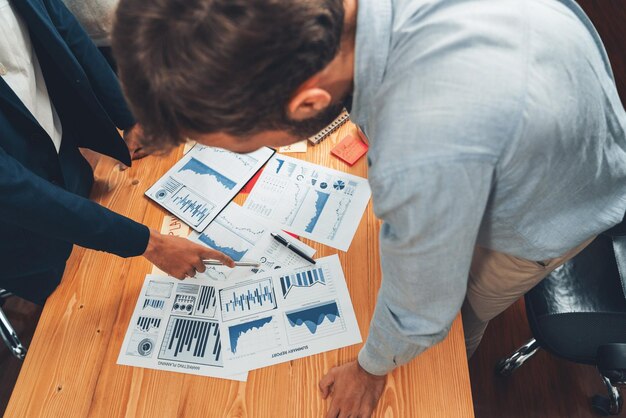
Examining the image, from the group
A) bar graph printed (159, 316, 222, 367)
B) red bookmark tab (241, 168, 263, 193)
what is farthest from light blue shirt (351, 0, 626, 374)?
red bookmark tab (241, 168, 263, 193)

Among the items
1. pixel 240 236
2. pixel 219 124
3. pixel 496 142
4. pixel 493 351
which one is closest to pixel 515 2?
pixel 496 142

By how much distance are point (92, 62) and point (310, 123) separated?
89 cm

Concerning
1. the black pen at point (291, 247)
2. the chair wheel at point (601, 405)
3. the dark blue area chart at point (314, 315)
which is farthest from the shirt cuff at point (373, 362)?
the chair wheel at point (601, 405)

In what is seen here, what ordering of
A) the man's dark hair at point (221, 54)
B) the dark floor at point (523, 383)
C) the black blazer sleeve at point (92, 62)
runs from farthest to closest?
the dark floor at point (523, 383) < the black blazer sleeve at point (92, 62) < the man's dark hair at point (221, 54)

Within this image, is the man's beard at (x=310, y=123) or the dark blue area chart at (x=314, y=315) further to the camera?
the dark blue area chart at (x=314, y=315)

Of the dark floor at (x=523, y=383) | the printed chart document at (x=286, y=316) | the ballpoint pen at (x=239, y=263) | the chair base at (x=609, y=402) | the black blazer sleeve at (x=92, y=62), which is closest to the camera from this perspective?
the printed chart document at (x=286, y=316)

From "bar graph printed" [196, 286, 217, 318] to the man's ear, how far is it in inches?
19.1

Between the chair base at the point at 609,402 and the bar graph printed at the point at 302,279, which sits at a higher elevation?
the bar graph printed at the point at 302,279

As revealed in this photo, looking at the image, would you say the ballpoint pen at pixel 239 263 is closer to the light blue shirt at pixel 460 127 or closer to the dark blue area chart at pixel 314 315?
the dark blue area chart at pixel 314 315

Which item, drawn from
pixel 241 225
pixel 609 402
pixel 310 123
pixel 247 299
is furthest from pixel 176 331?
pixel 609 402

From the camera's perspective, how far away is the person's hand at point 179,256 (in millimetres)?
979

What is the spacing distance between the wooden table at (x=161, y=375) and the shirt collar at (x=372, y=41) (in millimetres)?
459

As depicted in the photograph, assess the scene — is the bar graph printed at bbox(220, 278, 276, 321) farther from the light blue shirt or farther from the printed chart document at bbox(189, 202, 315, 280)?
the light blue shirt

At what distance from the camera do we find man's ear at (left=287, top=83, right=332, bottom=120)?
588 mm
